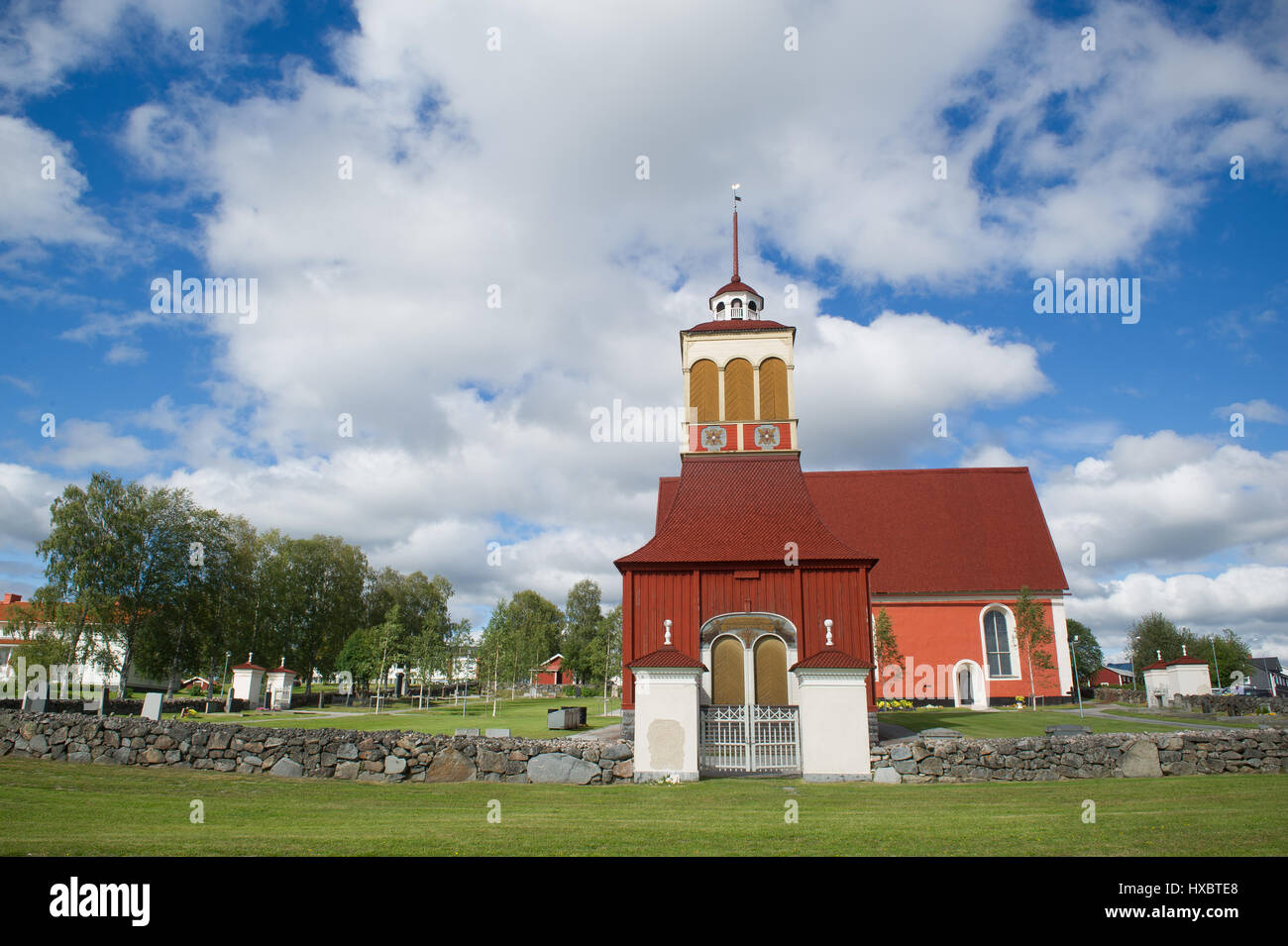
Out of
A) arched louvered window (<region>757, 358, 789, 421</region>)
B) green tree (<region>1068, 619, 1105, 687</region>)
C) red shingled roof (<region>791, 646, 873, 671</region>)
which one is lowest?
green tree (<region>1068, 619, 1105, 687</region>)

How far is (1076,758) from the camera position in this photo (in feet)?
51.0

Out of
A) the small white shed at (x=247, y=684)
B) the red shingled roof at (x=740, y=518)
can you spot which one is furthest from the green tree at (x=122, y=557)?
the red shingled roof at (x=740, y=518)

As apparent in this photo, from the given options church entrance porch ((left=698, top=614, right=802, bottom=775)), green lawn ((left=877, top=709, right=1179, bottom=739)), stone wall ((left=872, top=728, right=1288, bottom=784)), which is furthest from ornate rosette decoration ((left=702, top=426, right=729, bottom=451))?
stone wall ((left=872, top=728, right=1288, bottom=784))

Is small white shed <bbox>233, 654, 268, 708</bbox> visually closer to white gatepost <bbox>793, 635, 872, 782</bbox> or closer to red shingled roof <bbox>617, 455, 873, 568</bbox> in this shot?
red shingled roof <bbox>617, 455, 873, 568</bbox>

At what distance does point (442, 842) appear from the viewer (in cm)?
816

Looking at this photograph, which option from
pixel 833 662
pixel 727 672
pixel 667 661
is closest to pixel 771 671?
pixel 727 672

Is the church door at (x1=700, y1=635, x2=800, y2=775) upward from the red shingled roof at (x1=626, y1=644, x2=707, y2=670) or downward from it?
downward

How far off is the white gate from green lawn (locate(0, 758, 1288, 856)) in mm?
1267

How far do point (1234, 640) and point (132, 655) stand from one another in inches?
3739

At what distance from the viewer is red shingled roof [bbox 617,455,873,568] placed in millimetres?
22688

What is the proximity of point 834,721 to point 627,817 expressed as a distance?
22.3ft
